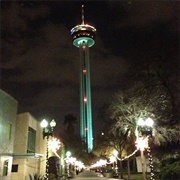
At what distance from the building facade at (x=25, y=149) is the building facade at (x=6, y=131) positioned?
1925 millimetres

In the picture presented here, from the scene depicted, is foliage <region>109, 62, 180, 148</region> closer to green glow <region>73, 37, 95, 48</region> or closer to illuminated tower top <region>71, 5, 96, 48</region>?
illuminated tower top <region>71, 5, 96, 48</region>

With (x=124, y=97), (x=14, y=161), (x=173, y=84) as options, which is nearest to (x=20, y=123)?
(x=14, y=161)

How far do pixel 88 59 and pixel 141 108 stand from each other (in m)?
140

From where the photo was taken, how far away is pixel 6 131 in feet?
Result: 70.9

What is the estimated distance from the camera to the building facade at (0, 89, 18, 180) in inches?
811

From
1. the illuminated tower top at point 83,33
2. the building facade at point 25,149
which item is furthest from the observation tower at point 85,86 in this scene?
the building facade at point 25,149

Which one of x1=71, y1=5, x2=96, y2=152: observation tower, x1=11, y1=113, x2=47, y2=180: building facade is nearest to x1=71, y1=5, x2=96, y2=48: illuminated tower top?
x1=71, y1=5, x2=96, y2=152: observation tower

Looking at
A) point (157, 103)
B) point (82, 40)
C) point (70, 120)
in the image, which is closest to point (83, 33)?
point (82, 40)

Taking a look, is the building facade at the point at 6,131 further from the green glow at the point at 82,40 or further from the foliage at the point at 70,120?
the green glow at the point at 82,40

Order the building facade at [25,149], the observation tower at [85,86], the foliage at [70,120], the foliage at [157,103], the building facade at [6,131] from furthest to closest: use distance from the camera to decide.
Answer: the observation tower at [85,86] → the foliage at [70,120] → the building facade at [25,149] → the building facade at [6,131] → the foliage at [157,103]

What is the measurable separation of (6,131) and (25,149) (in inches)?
178

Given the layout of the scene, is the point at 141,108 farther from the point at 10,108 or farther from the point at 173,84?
the point at 10,108

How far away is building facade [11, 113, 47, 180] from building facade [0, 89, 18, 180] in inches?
75.8

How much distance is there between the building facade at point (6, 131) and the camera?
811 inches
